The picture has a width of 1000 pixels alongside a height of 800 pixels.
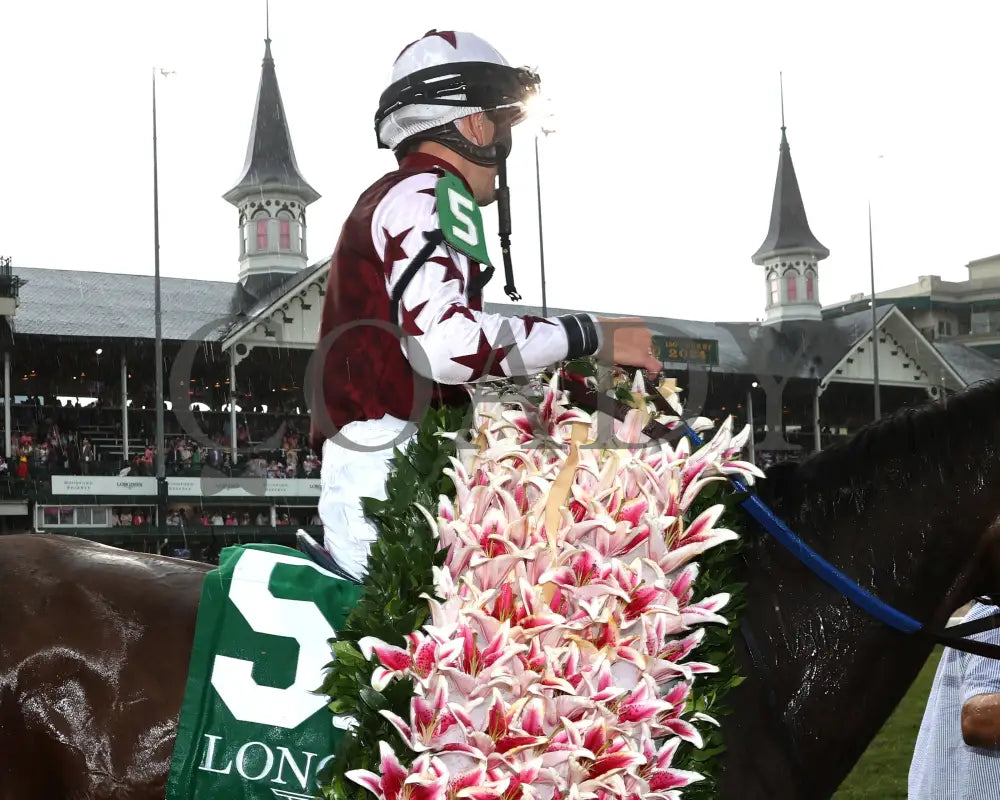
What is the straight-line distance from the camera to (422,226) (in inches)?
98.0

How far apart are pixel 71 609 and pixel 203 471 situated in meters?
23.6

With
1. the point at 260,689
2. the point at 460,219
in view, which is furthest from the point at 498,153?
the point at 260,689

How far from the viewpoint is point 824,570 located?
2.62m

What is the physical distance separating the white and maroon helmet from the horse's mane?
1.23 metres

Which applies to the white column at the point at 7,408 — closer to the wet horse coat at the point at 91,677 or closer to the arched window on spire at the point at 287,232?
the arched window on spire at the point at 287,232

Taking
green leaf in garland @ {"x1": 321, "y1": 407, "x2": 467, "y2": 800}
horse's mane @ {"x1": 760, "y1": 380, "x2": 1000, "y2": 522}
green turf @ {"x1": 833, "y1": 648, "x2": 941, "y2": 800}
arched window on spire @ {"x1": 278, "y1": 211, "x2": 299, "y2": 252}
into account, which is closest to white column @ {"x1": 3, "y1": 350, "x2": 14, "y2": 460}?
arched window on spire @ {"x1": 278, "y1": 211, "x2": 299, "y2": 252}

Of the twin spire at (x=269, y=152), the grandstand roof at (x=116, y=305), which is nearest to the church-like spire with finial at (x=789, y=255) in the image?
the twin spire at (x=269, y=152)

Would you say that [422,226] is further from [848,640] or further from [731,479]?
[848,640]

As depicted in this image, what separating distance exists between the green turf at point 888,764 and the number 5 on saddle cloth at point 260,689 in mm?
4397

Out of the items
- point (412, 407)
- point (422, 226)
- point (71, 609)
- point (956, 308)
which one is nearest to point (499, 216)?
point (422, 226)

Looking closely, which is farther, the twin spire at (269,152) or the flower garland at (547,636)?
the twin spire at (269,152)

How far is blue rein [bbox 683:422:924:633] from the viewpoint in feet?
8.51

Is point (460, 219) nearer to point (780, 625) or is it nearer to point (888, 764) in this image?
point (780, 625)

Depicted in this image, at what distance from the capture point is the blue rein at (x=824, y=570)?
2.59 meters
